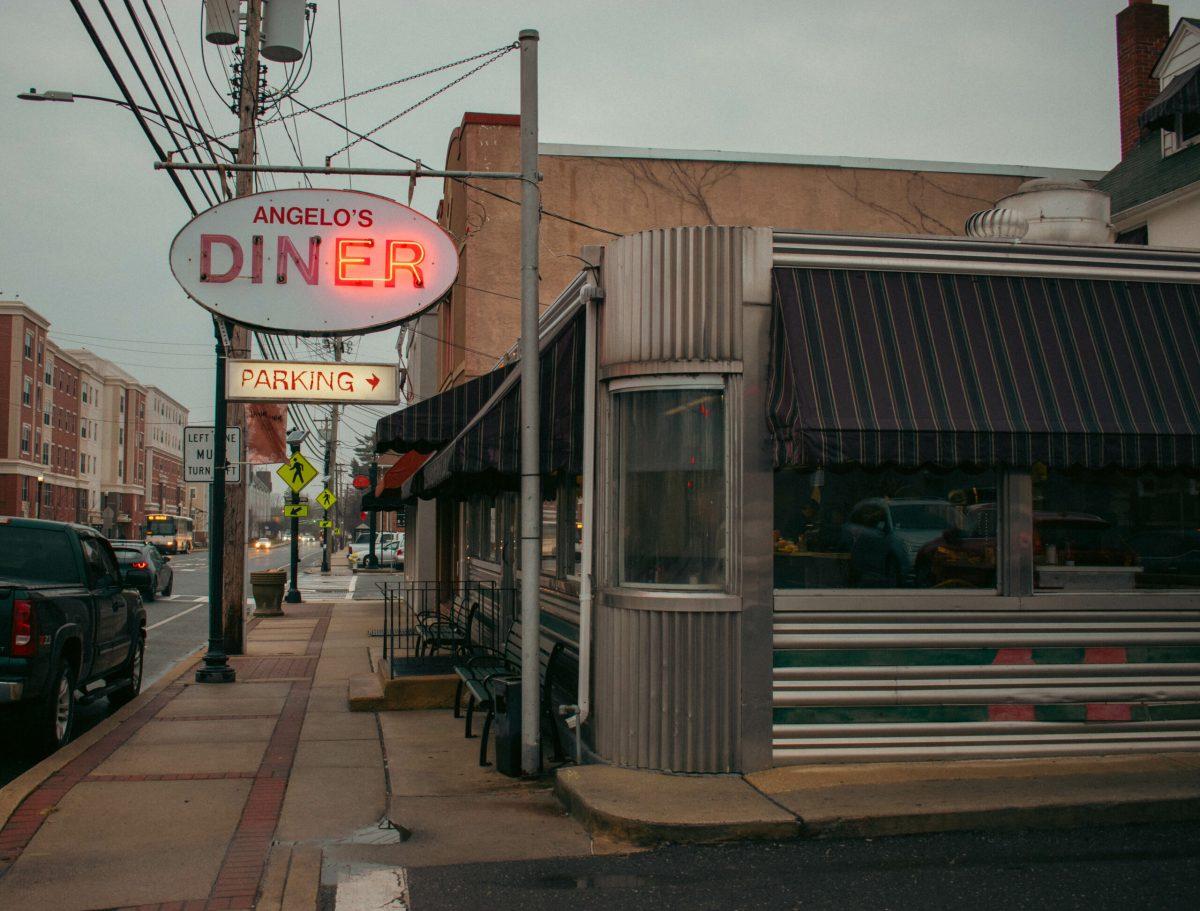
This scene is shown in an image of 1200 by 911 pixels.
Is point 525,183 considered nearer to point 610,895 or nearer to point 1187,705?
point 610,895

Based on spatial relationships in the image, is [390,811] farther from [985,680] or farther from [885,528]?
[985,680]

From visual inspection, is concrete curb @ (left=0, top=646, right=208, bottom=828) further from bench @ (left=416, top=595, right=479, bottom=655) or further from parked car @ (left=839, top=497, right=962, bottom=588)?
parked car @ (left=839, top=497, right=962, bottom=588)

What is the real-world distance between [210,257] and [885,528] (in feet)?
18.0

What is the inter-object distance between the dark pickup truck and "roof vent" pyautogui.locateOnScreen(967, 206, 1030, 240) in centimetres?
787

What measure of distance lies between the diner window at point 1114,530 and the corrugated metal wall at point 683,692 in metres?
2.40

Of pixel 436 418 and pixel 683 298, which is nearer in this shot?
pixel 683 298

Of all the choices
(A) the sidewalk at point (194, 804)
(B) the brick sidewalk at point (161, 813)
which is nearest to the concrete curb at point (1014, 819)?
(A) the sidewalk at point (194, 804)

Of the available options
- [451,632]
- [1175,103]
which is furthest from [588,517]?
[1175,103]

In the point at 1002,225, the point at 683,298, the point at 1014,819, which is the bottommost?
the point at 1014,819

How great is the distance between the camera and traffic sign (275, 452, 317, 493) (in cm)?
2333

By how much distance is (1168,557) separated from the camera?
8180mm

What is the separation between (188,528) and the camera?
88.0 meters

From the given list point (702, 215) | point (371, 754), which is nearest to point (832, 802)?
point (371, 754)

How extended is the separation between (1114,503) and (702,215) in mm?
13891
